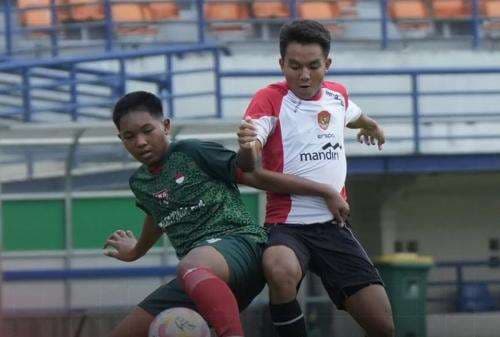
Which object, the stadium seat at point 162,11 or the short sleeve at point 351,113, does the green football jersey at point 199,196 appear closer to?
the short sleeve at point 351,113

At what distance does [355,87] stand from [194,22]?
1817mm

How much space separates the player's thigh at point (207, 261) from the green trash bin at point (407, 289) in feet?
6.50

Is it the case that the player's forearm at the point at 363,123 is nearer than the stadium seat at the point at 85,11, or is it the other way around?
the player's forearm at the point at 363,123

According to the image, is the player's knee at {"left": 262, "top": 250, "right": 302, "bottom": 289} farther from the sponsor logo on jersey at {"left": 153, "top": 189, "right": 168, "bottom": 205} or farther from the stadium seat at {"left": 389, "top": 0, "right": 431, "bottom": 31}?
the stadium seat at {"left": 389, "top": 0, "right": 431, "bottom": 31}

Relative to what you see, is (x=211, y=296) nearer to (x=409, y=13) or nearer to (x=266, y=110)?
(x=266, y=110)

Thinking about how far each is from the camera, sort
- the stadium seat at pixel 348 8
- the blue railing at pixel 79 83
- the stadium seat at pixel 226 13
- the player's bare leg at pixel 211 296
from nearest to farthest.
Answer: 1. the player's bare leg at pixel 211 296
2. the blue railing at pixel 79 83
3. the stadium seat at pixel 226 13
4. the stadium seat at pixel 348 8

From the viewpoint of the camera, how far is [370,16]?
16.1 m

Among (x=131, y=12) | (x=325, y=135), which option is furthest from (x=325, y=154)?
(x=131, y=12)

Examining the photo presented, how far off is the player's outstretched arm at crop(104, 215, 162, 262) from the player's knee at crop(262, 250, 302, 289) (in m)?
0.61

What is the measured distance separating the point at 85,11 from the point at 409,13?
12.1ft

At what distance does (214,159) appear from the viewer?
5.34m

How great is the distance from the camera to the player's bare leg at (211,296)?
490 centimetres

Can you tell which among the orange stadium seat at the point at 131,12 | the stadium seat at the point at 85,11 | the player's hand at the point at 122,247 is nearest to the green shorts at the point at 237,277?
the player's hand at the point at 122,247

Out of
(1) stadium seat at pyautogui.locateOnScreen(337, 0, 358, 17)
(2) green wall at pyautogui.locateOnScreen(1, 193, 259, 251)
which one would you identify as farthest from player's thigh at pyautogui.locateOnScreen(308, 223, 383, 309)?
(1) stadium seat at pyautogui.locateOnScreen(337, 0, 358, 17)
